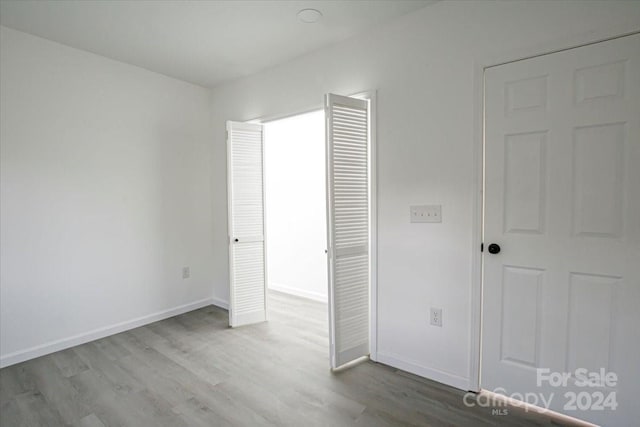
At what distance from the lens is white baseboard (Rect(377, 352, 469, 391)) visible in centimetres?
226

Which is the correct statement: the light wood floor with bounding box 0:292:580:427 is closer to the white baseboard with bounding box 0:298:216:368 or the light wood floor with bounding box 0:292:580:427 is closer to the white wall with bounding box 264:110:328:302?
the white baseboard with bounding box 0:298:216:368

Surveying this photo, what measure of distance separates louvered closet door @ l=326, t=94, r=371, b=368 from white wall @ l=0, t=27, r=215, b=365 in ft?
7.01

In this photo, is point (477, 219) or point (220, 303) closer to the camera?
point (477, 219)

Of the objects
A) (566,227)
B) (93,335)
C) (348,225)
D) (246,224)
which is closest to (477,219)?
(566,227)

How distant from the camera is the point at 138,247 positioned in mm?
3463

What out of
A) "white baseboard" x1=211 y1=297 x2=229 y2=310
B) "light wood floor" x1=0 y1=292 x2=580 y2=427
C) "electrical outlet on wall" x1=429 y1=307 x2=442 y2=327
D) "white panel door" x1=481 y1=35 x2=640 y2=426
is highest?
"white panel door" x1=481 y1=35 x2=640 y2=426

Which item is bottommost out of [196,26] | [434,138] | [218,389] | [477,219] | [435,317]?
[218,389]

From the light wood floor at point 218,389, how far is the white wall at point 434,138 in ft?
1.09

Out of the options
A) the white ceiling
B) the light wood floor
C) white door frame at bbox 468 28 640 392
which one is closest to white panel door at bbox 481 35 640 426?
white door frame at bbox 468 28 640 392

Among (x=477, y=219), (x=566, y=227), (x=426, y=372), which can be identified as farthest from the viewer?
(x=426, y=372)

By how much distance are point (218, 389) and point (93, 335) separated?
5.40 ft

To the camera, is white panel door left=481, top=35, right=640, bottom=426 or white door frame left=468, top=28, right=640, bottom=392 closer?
white panel door left=481, top=35, right=640, bottom=426

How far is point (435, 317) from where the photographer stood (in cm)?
236

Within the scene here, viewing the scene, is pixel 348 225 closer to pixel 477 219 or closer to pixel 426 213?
pixel 426 213
